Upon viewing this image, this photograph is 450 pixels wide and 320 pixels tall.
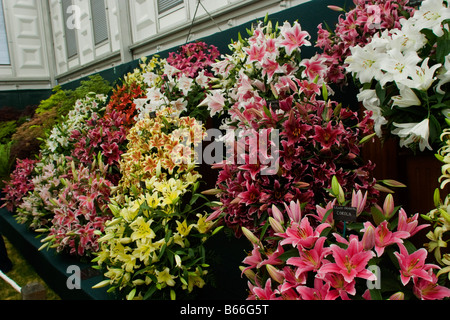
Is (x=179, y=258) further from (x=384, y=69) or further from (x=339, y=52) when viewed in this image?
(x=339, y=52)

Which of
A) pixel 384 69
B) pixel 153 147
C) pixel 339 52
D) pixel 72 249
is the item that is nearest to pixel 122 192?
pixel 153 147

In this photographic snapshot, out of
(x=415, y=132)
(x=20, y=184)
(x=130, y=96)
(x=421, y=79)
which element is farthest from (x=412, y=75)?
(x=20, y=184)

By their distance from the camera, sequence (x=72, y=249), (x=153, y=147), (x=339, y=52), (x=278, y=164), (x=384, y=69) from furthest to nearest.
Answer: (x=72, y=249)
(x=153, y=147)
(x=339, y=52)
(x=278, y=164)
(x=384, y=69)

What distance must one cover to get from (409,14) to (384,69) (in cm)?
35

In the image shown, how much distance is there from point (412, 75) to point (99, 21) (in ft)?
18.9

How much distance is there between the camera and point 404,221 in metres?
0.81

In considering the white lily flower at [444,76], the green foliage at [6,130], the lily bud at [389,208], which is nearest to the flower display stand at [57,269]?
the lily bud at [389,208]

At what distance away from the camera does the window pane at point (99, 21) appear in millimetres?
5445

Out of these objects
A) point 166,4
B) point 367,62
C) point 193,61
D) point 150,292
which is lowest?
point 150,292

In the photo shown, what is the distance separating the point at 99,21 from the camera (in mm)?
5602

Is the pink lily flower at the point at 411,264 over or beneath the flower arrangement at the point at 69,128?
beneath

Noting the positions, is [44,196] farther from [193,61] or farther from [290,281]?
[290,281]

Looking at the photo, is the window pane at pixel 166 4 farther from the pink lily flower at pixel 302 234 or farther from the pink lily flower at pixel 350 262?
the pink lily flower at pixel 350 262

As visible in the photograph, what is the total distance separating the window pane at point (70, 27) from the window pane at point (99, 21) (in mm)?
838
